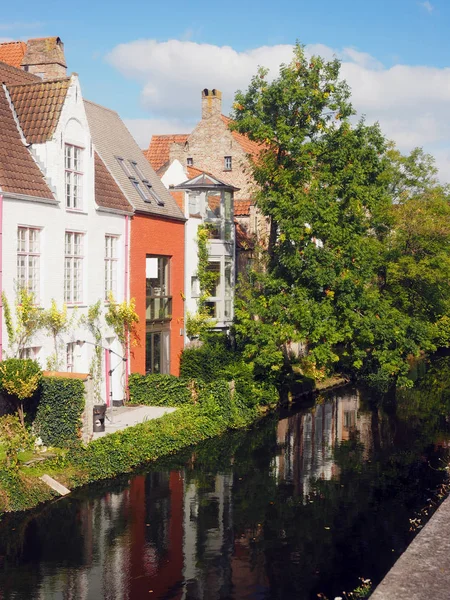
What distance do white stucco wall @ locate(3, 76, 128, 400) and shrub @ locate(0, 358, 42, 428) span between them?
2.13 m

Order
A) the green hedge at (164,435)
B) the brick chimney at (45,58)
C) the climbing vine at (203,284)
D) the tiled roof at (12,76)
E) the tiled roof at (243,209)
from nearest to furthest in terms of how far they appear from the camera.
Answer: the green hedge at (164,435)
the tiled roof at (12,76)
the brick chimney at (45,58)
the climbing vine at (203,284)
the tiled roof at (243,209)

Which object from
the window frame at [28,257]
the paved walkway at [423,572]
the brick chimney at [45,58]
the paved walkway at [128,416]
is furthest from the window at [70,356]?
the paved walkway at [423,572]

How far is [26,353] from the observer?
83.8 ft

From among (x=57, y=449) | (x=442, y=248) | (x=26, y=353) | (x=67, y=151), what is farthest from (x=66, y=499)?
(x=442, y=248)

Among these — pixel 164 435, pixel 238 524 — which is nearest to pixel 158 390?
pixel 164 435

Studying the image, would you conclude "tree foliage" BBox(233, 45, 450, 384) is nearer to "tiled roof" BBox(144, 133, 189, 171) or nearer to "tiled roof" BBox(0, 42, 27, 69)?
"tiled roof" BBox(0, 42, 27, 69)

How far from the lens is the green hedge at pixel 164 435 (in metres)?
22.7

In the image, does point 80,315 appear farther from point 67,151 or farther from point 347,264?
point 347,264

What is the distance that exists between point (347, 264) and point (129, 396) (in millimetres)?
10667

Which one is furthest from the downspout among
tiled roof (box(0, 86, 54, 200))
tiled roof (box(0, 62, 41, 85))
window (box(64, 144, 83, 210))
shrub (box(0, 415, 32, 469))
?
shrub (box(0, 415, 32, 469))

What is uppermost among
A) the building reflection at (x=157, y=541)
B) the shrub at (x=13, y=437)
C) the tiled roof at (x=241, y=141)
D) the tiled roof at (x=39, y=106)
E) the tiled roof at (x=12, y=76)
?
the tiled roof at (x=241, y=141)

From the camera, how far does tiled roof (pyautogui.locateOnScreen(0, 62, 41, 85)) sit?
28862mm

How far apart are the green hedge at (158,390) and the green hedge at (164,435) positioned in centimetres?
83

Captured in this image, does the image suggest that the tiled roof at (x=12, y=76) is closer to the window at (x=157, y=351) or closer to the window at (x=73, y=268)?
the window at (x=73, y=268)
